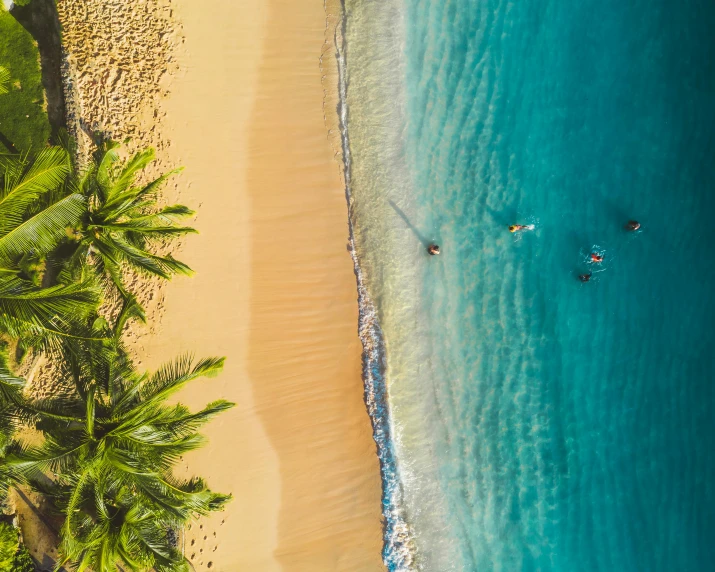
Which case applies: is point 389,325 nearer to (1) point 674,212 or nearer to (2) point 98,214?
(2) point 98,214

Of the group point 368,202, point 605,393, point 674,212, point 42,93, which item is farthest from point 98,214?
point 674,212

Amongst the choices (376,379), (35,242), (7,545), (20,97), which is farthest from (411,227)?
(7,545)

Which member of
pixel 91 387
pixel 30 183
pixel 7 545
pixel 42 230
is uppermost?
pixel 30 183

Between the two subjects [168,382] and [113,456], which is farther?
[168,382]

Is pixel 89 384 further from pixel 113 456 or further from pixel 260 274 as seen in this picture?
pixel 260 274

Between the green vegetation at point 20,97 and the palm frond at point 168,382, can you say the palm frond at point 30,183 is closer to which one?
the green vegetation at point 20,97

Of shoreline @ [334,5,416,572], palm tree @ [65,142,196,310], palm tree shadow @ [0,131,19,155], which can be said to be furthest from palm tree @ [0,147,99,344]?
shoreline @ [334,5,416,572]

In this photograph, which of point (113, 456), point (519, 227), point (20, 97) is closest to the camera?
point (113, 456)

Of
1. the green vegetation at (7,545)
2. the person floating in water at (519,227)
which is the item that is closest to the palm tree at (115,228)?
the green vegetation at (7,545)
